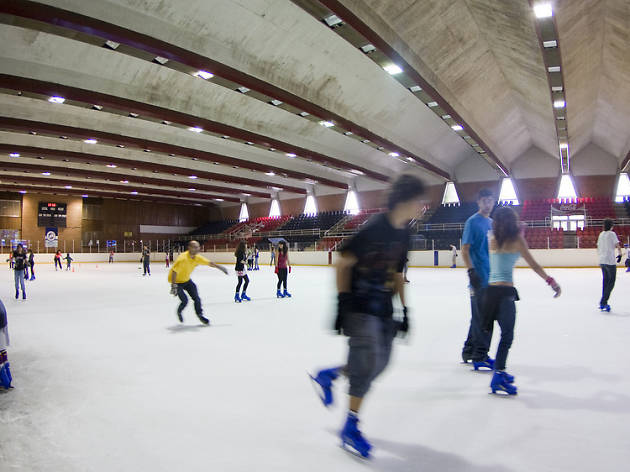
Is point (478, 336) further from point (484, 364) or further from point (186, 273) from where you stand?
→ point (186, 273)

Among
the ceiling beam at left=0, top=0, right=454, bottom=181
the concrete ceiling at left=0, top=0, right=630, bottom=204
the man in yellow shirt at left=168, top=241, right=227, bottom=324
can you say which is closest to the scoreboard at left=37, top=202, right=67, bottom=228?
the concrete ceiling at left=0, top=0, right=630, bottom=204

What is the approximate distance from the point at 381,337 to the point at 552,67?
42.2 ft

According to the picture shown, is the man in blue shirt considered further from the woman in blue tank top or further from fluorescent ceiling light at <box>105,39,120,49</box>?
fluorescent ceiling light at <box>105,39,120,49</box>

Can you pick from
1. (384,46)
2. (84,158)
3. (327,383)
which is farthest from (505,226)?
(84,158)

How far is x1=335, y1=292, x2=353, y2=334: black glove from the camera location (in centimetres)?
225

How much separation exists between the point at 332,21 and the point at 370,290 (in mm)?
10065

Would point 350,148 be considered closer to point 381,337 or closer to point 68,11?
point 68,11

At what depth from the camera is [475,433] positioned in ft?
8.26

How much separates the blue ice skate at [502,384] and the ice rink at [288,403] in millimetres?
74

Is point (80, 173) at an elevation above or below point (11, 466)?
above

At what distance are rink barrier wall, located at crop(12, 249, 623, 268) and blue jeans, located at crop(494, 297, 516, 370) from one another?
5414 mm

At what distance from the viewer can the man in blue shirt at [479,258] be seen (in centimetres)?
359

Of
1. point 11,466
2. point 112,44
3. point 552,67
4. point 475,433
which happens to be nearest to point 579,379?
point 475,433

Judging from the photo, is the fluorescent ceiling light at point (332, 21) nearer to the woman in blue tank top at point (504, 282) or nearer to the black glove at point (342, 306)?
the woman in blue tank top at point (504, 282)
